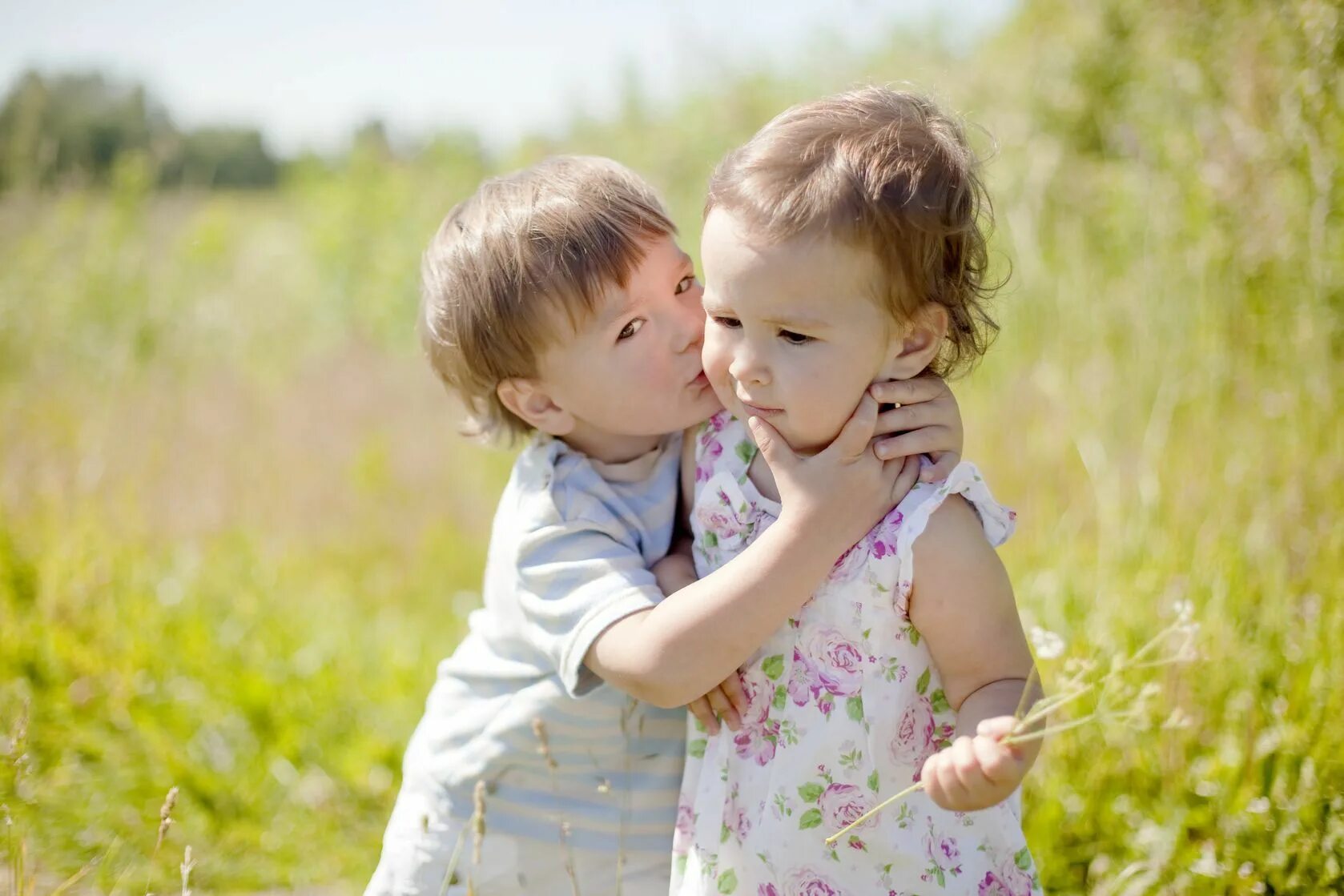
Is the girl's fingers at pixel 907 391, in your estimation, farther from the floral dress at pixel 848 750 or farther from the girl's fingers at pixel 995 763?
the girl's fingers at pixel 995 763

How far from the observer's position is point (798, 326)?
5.02 ft

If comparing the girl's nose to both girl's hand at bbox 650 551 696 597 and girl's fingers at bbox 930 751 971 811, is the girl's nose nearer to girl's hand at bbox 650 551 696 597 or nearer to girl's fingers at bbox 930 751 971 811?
girl's hand at bbox 650 551 696 597

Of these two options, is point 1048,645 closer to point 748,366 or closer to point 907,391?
point 907,391

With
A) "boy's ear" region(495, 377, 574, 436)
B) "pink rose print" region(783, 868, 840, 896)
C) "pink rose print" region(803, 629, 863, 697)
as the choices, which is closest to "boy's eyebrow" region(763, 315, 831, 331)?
"pink rose print" region(803, 629, 863, 697)

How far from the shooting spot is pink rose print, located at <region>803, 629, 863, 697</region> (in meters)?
1.62

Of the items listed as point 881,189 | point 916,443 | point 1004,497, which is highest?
point 881,189

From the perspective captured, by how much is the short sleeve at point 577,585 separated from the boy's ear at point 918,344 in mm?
529

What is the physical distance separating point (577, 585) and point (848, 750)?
504 millimetres

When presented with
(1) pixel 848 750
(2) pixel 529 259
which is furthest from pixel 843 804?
(2) pixel 529 259

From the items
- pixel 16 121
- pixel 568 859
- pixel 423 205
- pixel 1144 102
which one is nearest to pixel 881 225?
pixel 568 859

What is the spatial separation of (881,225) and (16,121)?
18.8 ft

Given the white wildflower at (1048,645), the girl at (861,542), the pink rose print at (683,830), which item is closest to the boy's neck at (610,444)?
the girl at (861,542)

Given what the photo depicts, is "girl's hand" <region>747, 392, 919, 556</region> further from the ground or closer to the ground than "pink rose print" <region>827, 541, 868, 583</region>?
further from the ground

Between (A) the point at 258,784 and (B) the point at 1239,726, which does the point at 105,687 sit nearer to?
(A) the point at 258,784
